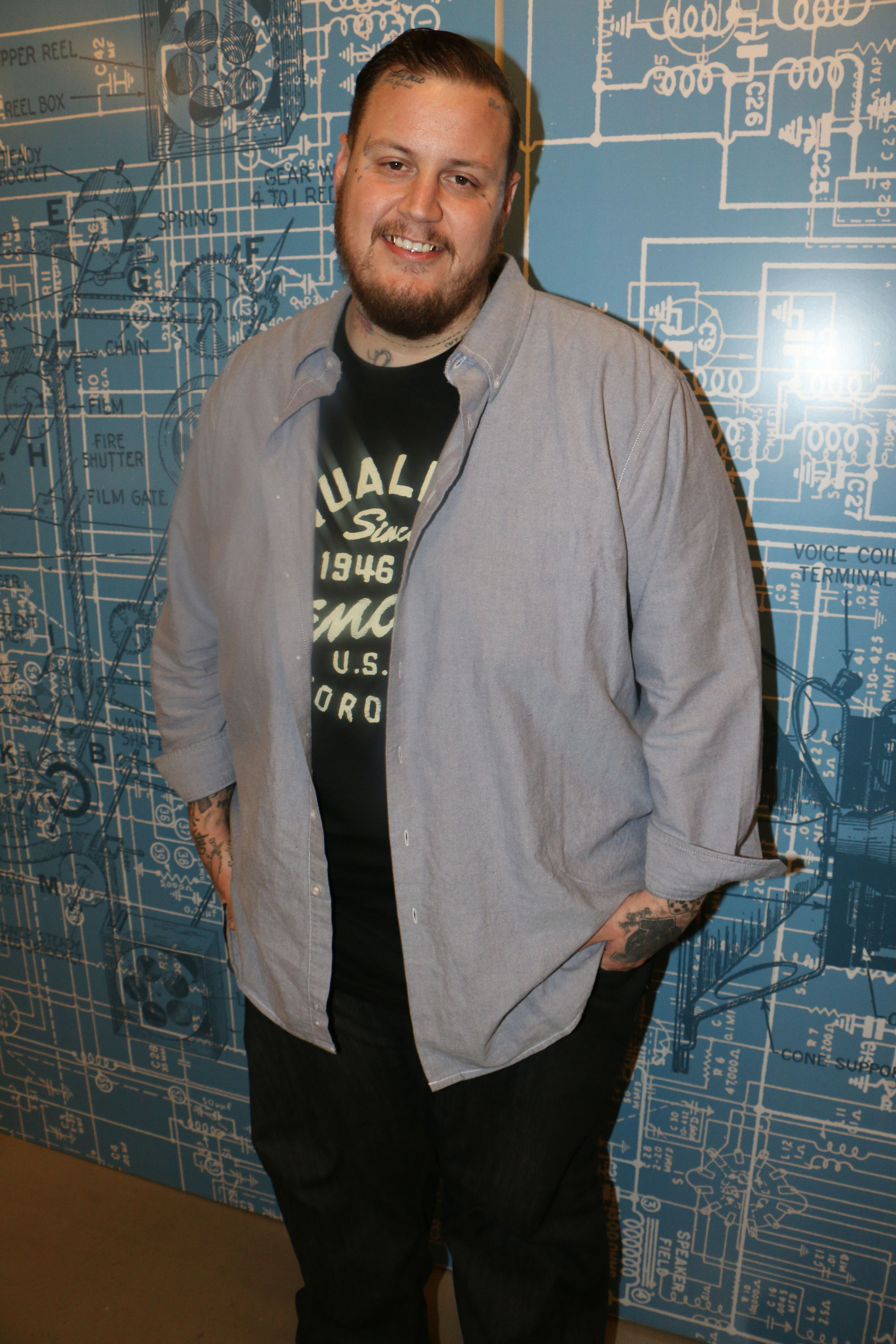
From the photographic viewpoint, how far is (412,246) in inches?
42.6

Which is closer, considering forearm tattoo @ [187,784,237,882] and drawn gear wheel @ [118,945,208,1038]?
forearm tattoo @ [187,784,237,882]

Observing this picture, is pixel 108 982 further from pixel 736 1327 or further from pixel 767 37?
pixel 767 37

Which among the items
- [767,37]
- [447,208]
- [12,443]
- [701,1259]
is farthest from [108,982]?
[767,37]

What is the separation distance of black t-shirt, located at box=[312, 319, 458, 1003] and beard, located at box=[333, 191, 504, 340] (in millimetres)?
46

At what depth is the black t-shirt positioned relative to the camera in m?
1.11

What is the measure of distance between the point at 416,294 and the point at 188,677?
26.4 inches

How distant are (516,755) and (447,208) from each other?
0.65m

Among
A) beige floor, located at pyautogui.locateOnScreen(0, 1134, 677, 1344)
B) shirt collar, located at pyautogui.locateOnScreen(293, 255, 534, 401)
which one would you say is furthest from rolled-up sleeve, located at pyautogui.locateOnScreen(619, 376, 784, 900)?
beige floor, located at pyautogui.locateOnScreen(0, 1134, 677, 1344)

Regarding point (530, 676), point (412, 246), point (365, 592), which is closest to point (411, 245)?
point (412, 246)

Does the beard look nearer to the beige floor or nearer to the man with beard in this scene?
the man with beard

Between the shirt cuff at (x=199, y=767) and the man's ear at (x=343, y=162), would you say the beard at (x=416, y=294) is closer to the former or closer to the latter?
the man's ear at (x=343, y=162)

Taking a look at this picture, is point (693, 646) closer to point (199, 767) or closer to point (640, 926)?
point (640, 926)

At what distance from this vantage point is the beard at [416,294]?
→ 109cm

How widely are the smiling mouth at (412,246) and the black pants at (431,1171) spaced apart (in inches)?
36.7
